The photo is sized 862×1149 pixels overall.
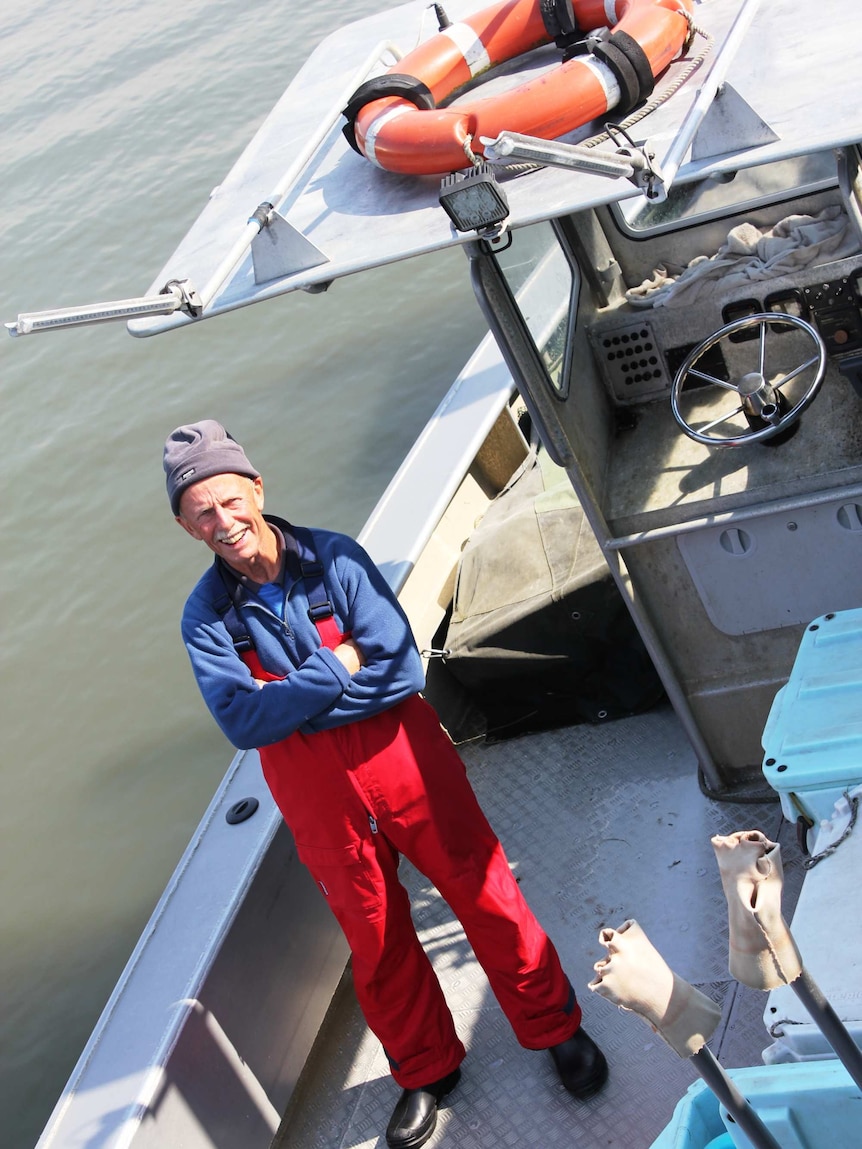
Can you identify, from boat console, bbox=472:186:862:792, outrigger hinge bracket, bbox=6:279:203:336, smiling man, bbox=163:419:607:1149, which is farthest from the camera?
boat console, bbox=472:186:862:792

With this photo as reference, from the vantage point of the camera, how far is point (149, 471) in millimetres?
7801

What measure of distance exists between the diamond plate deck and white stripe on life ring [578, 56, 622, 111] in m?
1.95

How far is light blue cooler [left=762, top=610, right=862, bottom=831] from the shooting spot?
8.40 feet

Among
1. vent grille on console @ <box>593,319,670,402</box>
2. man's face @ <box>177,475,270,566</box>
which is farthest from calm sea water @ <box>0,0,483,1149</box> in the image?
vent grille on console @ <box>593,319,670,402</box>

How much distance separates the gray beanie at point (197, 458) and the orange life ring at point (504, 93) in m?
0.70

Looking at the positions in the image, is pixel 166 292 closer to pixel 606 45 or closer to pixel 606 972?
pixel 606 45

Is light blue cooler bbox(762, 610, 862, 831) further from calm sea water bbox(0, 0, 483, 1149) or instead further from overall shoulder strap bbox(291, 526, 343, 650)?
calm sea water bbox(0, 0, 483, 1149)

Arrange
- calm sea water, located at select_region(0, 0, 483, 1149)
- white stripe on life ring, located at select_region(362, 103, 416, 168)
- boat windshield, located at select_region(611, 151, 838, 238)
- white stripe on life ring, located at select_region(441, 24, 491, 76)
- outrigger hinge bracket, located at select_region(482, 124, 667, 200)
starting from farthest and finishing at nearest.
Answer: calm sea water, located at select_region(0, 0, 483, 1149)
boat windshield, located at select_region(611, 151, 838, 238)
white stripe on life ring, located at select_region(441, 24, 491, 76)
white stripe on life ring, located at select_region(362, 103, 416, 168)
outrigger hinge bracket, located at select_region(482, 124, 667, 200)

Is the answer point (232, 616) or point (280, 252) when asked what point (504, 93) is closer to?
point (280, 252)

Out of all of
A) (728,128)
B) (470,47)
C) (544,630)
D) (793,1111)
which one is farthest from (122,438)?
(793,1111)

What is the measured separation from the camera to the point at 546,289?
3461 millimetres

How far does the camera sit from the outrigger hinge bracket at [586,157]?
82.4 inches

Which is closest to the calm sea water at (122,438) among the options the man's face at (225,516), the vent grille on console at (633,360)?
the man's face at (225,516)

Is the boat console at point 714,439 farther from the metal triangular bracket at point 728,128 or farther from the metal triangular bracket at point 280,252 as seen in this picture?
the metal triangular bracket at point 728,128
